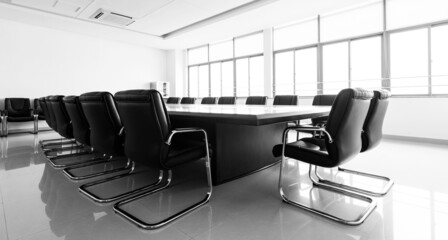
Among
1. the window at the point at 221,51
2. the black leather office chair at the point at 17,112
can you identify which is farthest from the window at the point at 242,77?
the black leather office chair at the point at 17,112

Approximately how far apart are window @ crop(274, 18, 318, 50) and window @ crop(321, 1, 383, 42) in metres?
0.27

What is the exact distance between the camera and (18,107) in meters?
6.12

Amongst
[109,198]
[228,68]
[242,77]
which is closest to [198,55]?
[228,68]

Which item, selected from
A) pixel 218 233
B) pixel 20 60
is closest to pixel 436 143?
pixel 218 233

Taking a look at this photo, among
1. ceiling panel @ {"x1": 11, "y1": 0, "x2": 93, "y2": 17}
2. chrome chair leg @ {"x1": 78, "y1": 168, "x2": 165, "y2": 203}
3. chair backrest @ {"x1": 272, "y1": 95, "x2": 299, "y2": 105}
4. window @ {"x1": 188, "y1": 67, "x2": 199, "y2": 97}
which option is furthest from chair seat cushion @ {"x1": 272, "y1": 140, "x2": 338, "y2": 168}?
window @ {"x1": 188, "y1": 67, "x2": 199, "y2": 97}

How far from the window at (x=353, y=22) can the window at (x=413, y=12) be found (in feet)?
0.65

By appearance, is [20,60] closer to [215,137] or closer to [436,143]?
[215,137]

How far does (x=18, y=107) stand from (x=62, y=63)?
1669 mm

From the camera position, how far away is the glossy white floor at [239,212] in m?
1.45

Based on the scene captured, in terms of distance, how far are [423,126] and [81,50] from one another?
875cm

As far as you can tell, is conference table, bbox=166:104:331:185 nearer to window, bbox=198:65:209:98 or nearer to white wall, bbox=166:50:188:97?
window, bbox=198:65:209:98

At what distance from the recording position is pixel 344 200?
193 cm

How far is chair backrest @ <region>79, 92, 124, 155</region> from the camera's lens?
204cm

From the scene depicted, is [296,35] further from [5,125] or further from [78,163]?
[5,125]
